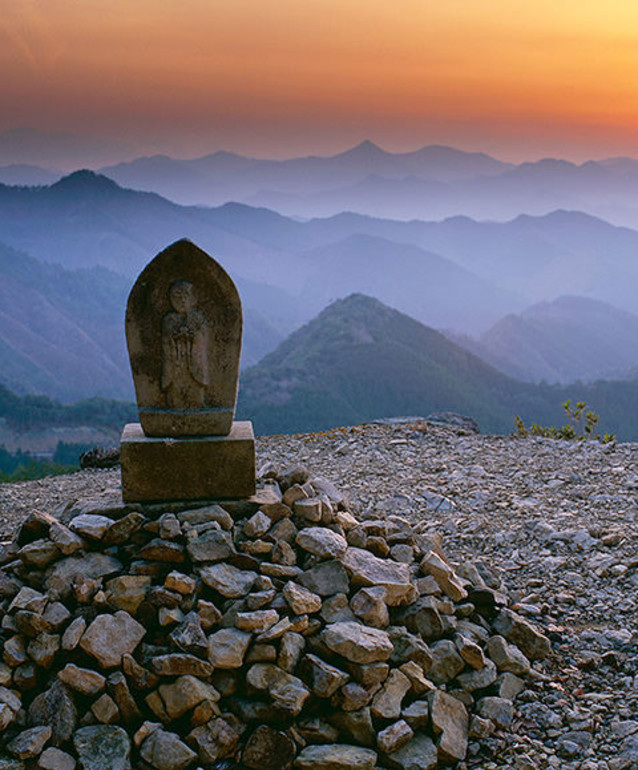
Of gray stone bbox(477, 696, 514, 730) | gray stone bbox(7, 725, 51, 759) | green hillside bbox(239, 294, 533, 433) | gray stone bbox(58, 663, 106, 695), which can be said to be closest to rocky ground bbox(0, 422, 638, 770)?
gray stone bbox(477, 696, 514, 730)

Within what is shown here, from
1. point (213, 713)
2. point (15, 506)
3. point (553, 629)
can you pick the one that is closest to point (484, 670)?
point (553, 629)

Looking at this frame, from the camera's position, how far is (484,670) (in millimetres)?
5305

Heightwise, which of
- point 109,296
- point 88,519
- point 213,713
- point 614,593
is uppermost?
point 109,296

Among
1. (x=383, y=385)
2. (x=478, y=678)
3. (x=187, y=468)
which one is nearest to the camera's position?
(x=478, y=678)

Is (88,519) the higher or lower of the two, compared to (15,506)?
higher

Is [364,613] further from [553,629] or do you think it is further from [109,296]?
[109,296]

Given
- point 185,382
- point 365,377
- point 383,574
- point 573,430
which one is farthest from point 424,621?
point 365,377

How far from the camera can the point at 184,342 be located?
20.0 feet

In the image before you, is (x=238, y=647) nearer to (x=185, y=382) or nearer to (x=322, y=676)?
(x=322, y=676)

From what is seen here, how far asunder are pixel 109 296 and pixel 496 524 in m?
148

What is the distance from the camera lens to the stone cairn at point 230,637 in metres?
4.70

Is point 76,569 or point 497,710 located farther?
point 76,569

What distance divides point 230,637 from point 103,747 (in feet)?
3.22

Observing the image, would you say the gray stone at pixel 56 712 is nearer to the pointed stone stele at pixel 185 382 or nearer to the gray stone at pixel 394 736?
the pointed stone stele at pixel 185 382
